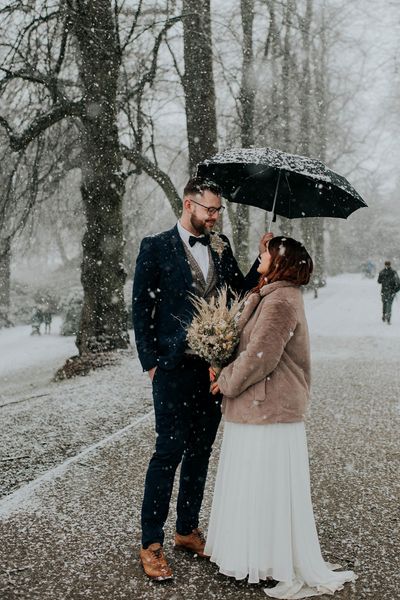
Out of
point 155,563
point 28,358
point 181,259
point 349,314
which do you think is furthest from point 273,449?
point 349,314

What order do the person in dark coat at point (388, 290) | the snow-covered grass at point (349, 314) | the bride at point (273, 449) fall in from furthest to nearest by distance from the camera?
1. the person in dark coat at point (388, 290)
2. the snow-covered grass at point (349, 314)
3. the bride at point (273, 449)

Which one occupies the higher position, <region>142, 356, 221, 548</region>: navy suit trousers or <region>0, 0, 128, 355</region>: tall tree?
<region>0, 0, 128, 355</region>: tall tree

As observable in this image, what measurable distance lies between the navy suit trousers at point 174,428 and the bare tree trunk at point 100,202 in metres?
7.53

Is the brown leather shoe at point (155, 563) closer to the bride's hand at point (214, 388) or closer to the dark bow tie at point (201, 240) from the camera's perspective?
the bride's hand at point (214, 388)

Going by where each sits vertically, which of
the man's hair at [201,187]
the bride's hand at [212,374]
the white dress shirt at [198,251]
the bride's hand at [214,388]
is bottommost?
the bride's hand at [214,388]

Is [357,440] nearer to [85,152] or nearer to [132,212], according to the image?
[85,152]

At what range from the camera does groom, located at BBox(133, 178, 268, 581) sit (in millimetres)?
3270

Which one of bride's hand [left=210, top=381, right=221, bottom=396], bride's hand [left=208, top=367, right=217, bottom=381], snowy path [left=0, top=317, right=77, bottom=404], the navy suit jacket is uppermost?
the navy suit jacket

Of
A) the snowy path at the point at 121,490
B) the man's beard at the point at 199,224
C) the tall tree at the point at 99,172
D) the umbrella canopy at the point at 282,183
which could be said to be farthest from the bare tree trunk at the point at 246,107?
the man's beard at the point at 199,224

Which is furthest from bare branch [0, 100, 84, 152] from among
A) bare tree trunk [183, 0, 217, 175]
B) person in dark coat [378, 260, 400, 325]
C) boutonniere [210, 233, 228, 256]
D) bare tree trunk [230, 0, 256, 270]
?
person in dark coat [378, 260, 400, 325]

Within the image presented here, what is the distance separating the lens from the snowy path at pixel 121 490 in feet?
10.4

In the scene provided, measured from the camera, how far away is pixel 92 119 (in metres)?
10.7

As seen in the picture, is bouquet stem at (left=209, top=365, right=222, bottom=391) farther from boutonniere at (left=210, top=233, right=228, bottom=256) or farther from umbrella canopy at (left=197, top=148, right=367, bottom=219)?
umbrella canopy at (left=197, top=148, right=367, bottom=219)

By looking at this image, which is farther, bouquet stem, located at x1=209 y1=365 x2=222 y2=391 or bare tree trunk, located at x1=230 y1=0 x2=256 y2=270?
bare tree trunk, located at x1=230 y1=0 x2=256 y2=270
